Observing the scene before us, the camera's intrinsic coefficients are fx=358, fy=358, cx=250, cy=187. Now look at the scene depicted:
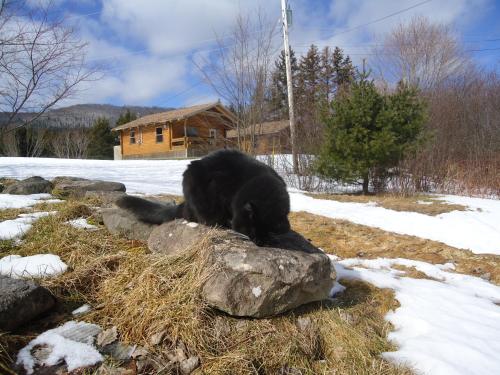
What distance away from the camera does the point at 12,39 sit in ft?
27.9

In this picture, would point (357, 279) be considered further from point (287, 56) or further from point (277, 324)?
point (287, 56)

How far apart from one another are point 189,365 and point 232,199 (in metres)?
1.51

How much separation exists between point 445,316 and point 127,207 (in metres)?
3.22

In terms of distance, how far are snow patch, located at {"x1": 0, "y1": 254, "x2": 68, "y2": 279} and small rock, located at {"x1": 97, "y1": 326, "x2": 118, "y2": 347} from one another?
0.87 meters

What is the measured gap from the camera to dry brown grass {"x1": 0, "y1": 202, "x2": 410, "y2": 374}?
235 centimetres

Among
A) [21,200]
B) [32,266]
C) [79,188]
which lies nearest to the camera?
[32,266]

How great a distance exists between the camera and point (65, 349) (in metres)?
2.10

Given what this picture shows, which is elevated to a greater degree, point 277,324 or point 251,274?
point 251,274

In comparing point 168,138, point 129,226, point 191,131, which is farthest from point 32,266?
point 191,131

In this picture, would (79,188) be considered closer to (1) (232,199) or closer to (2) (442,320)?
(1) (232,199)

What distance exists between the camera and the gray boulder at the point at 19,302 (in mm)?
2123

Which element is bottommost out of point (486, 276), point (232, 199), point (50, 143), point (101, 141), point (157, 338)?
point (486, 276)

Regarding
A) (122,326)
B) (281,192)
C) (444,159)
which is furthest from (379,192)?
(122,326)

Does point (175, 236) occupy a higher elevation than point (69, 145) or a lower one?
lower
